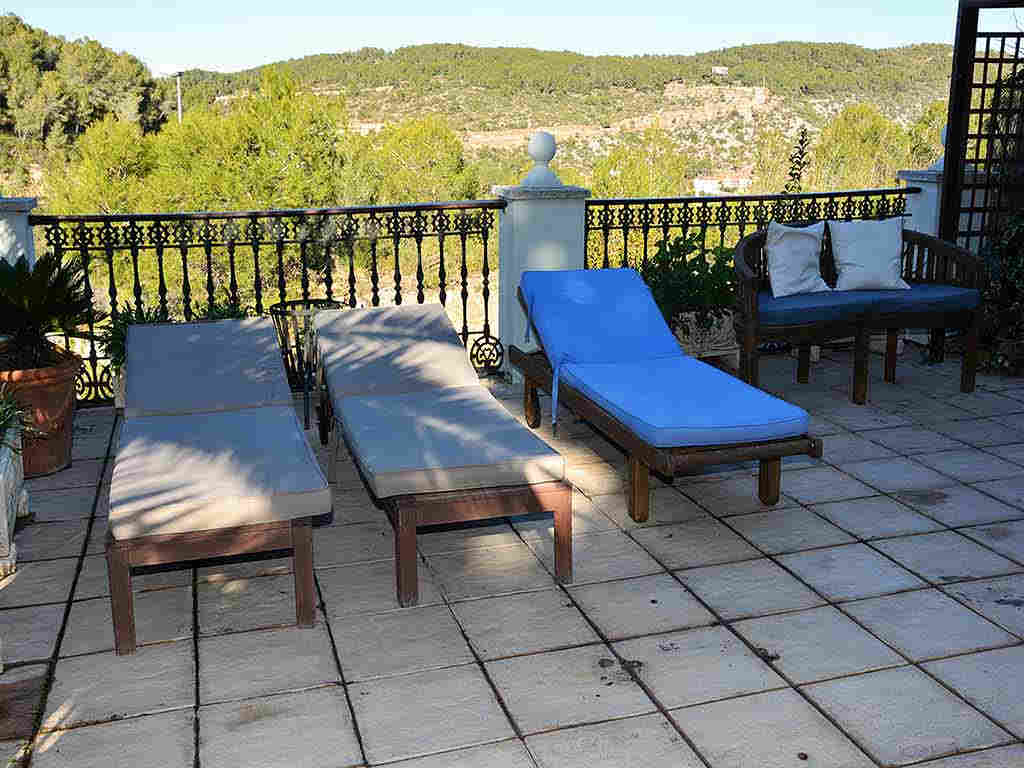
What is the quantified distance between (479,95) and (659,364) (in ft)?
134

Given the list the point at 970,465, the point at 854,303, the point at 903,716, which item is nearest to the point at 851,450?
the point at 970,465

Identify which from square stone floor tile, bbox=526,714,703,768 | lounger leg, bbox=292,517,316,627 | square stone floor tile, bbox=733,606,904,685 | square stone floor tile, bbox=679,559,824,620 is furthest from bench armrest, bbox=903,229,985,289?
lounger leg, bbox=292,517,316,627

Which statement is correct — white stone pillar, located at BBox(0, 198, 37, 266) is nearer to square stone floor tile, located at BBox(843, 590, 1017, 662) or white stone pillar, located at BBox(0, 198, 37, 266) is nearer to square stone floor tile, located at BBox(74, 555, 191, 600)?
square stone floor tile, located at BBox(74, 555, 191, 600)

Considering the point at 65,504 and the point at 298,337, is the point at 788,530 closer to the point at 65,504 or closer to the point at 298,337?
the point at 298,337

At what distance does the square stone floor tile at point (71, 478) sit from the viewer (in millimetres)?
4961

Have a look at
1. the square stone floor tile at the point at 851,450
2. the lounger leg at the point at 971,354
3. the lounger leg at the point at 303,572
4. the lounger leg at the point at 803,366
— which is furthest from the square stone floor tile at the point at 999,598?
the lounger leg at the point at 803,366

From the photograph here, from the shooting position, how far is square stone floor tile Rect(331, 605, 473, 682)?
326cm

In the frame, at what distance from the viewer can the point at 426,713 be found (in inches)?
118

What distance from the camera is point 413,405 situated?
4594 mm

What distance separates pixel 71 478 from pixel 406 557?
2277mm

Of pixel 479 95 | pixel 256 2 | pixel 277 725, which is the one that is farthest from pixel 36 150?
pixel 277 725

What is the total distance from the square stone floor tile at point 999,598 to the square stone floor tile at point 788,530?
1.80 feet

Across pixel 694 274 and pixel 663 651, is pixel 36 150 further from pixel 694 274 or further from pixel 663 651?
pixel 663 651

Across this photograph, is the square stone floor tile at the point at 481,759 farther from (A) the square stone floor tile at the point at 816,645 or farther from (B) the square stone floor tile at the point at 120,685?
(A) the square stone floor tile at the point at 816,645
